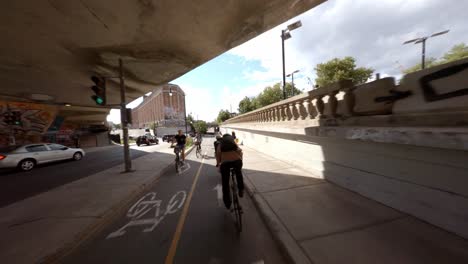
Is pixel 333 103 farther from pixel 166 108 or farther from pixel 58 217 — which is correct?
pixel 166 108

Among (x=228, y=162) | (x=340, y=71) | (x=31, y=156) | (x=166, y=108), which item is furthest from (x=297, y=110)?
(x=166, y=108)

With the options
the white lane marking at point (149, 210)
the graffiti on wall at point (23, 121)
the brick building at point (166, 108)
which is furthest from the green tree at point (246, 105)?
the white lane marking at point (149, 210)

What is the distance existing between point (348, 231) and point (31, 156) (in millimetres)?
16412

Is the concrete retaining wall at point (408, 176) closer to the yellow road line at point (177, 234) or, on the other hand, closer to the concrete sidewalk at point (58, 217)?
the yellow road line at point (177, 234)

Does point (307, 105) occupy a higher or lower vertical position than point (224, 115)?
lower

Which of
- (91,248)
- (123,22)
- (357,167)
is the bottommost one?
(91,248)

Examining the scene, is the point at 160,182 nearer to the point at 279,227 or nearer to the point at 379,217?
the point at 279,227

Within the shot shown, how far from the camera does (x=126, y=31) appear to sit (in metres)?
4.75

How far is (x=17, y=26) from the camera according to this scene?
4.32 metres

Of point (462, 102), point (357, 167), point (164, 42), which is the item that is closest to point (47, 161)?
point (164, 42)

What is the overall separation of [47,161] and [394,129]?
17737mm

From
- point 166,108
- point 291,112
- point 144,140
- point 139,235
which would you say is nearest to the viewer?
point 139,235

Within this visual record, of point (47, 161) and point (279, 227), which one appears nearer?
point (279, 227)

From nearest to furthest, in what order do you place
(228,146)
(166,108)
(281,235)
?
(281,235) → (228,146) → (166,108)
